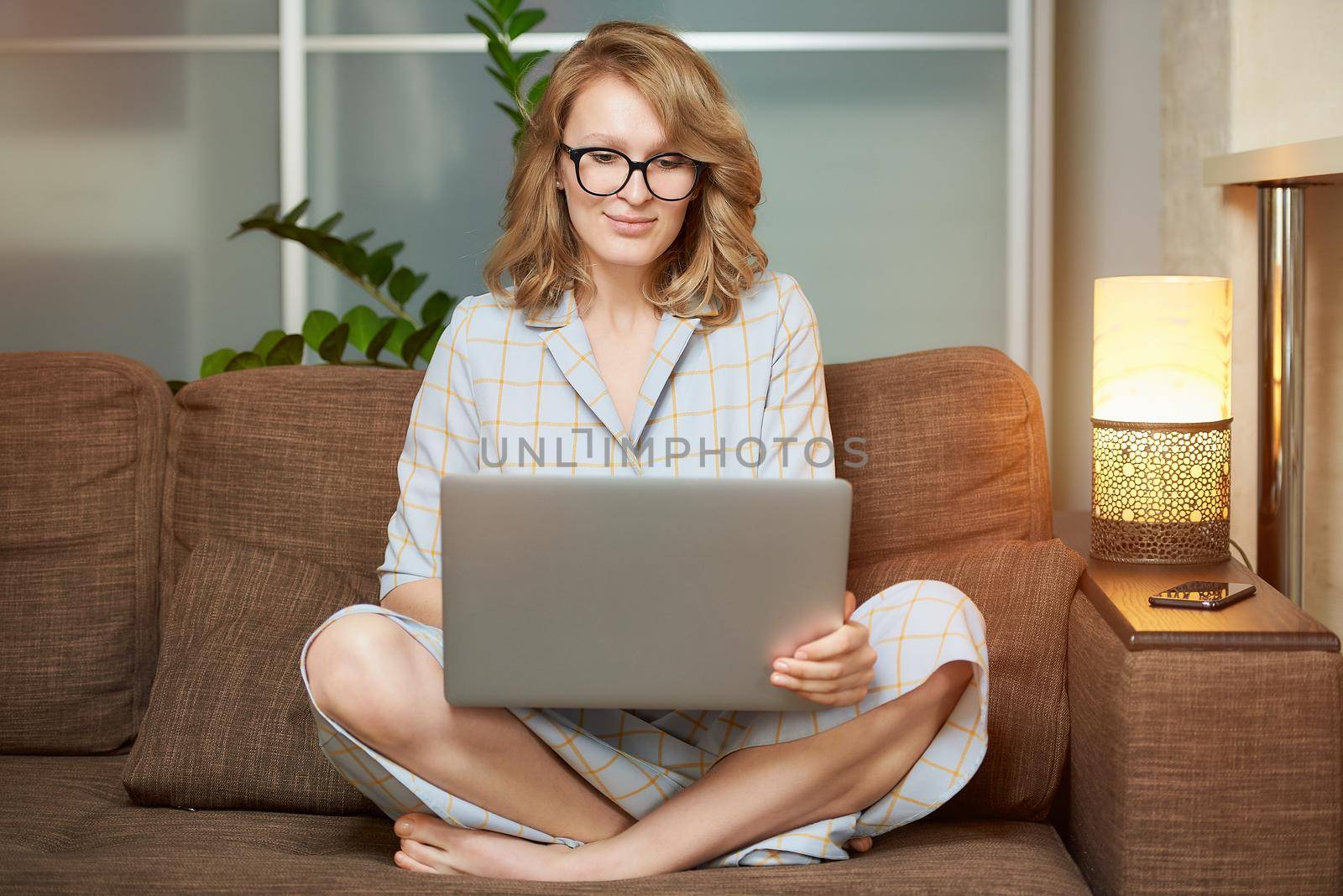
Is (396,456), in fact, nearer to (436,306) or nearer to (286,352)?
(286,352)

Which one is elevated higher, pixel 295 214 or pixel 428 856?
pixel 295 214

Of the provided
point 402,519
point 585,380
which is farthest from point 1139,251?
point 402,519

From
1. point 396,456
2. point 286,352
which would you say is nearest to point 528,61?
point 286,352

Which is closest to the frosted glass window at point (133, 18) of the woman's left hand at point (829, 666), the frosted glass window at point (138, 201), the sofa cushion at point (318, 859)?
the frosted glass window at point (138, 201)

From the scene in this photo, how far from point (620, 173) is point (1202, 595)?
827mm

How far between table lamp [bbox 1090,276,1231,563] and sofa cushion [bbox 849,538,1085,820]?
5.1 inches

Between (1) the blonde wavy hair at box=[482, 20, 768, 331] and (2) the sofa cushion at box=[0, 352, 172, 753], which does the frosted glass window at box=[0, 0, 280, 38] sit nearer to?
(2) the sofa cushion at box=[0, 352, 172, 753]

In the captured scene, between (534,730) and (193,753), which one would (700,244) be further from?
(193,753)

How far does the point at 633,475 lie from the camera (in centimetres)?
119

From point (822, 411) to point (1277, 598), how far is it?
56cm

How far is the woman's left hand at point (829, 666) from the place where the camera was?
1214mm

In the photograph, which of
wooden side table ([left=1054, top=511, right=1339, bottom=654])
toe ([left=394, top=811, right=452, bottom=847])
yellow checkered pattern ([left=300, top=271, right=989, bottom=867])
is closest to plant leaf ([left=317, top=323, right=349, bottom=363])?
yellow checkered pattern ([left=300, top=271, right=989, bottom=867])

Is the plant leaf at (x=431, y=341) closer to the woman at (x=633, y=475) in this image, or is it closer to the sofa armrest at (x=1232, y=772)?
the woman at (x=633, y=475)

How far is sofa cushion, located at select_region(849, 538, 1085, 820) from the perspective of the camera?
1483 millimetres
